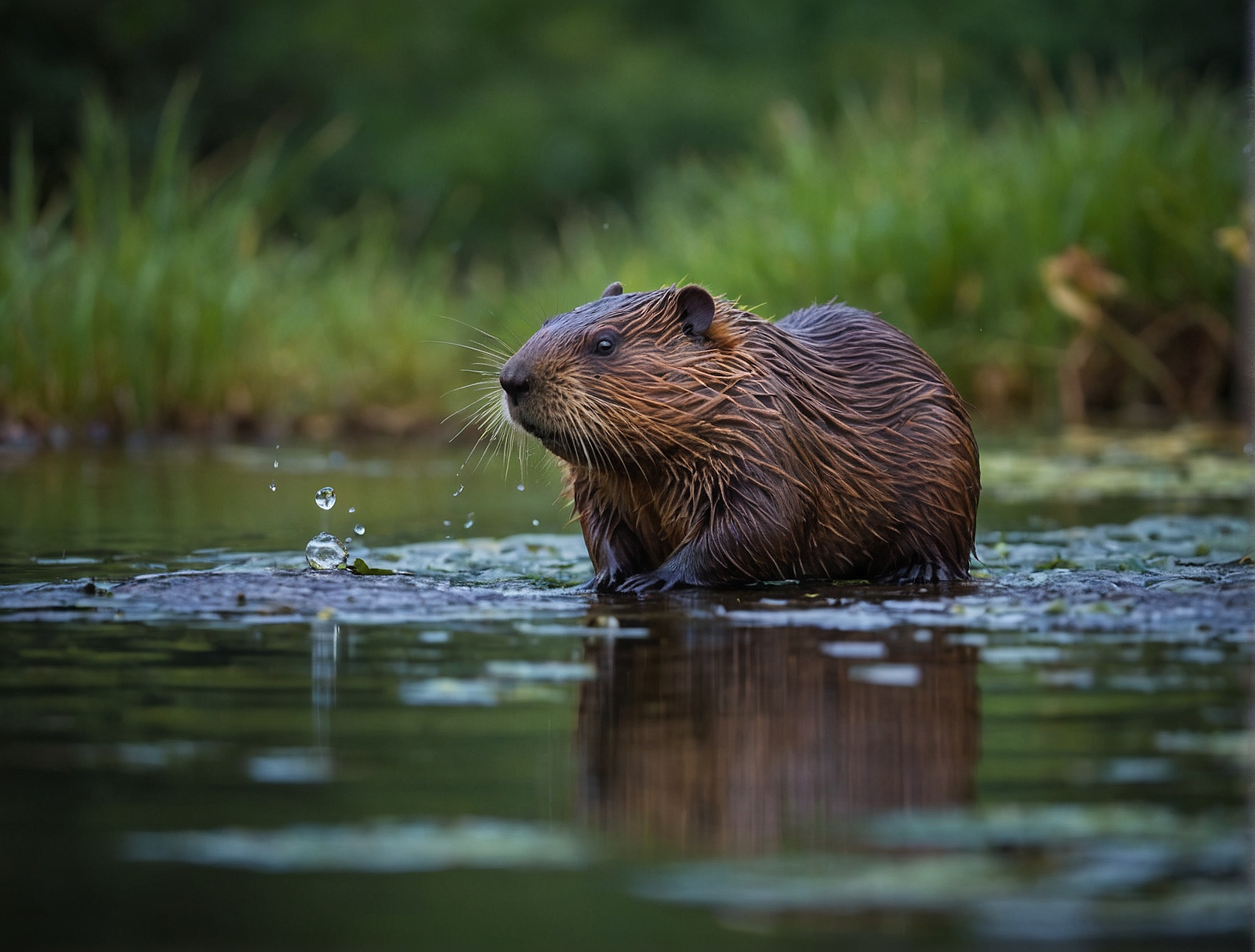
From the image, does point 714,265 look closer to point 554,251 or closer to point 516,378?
point 554,251

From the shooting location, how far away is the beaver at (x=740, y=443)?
4273mm

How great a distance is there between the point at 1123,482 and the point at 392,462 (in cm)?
384

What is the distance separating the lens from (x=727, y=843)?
197 cm

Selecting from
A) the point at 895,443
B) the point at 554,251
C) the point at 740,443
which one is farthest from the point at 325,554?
the point at 554,251

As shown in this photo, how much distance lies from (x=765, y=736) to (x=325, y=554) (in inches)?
87.1

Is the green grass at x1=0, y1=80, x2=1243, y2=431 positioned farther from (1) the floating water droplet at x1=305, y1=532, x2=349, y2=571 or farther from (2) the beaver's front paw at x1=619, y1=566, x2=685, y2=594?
(2) the beaver's front paw at x1=619, y1=566, x2=685, y2=594

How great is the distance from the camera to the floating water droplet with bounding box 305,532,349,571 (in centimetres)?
444

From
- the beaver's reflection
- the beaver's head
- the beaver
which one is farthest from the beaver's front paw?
the beaver's reflection

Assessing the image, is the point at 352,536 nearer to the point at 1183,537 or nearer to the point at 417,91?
the point at 1183,537

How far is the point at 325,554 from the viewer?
4.48 m

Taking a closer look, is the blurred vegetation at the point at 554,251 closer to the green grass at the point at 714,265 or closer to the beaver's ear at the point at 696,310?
the green grass at the point at 714,265

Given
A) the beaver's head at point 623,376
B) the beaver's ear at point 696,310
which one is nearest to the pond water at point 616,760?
the beaver's head at point 623,376

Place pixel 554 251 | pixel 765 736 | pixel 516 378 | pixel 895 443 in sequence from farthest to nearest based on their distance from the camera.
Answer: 1. pixel 554 251
2. pixel 895 443
3. pixel 516 378
4. pixel 765 736

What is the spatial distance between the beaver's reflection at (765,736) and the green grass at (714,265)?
652 centimetres
